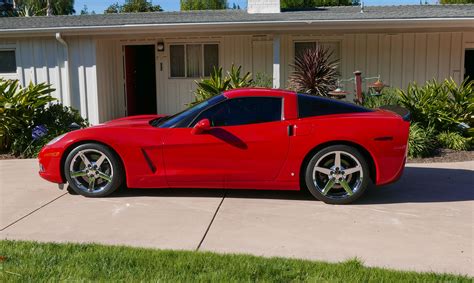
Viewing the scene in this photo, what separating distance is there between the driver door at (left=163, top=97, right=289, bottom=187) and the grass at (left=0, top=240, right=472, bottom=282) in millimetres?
1710

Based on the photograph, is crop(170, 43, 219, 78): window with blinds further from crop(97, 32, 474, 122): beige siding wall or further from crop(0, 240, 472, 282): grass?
crop(0, 240, 472, 282): grass

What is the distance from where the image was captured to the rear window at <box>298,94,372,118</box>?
5.75 metres

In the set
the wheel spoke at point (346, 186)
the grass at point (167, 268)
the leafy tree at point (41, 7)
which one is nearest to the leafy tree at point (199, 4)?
the leafy tree at point (41, 7)

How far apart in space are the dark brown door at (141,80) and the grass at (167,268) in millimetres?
10122

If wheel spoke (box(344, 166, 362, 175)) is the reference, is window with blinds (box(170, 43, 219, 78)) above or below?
above

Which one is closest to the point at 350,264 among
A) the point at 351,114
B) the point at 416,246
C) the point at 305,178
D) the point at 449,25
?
the point at 416,246

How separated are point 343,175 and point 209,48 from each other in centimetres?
833

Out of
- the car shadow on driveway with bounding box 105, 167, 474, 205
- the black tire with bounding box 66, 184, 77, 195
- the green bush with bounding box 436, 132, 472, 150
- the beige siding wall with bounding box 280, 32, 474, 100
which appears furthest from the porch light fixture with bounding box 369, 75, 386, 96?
the black tire with bounding box 66, 184, 77, 195

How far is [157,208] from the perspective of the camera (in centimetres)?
553

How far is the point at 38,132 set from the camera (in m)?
9.09

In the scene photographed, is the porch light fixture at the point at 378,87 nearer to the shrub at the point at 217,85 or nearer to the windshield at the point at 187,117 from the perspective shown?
the shrub at the point at 217,85

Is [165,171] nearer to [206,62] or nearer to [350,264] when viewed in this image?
[350,264]

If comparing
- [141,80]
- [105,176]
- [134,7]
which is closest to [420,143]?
[105,176]

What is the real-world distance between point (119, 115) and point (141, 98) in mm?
1779
